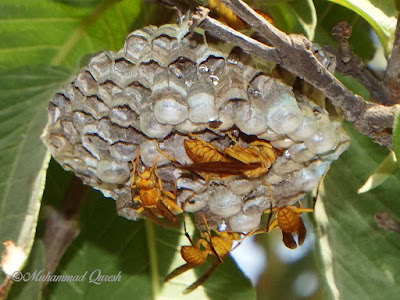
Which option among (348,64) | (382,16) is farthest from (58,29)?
(382,16)

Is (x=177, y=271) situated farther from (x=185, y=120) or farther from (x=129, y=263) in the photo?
(x=185, y=120)

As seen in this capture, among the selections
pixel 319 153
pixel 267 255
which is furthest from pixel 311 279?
pixel 319 153

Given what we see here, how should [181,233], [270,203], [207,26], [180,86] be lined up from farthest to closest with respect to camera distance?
[181,233], [270,203], [180,86], [207,26]

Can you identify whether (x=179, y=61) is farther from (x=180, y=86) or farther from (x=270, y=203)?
(x=270, y=203)

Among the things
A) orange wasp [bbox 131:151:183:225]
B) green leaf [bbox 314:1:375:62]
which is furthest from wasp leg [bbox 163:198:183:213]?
green leaf [bbox 314:1:375:62]

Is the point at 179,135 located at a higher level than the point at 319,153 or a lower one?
higher

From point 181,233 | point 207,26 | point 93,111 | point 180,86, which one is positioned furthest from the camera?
point 181,233
